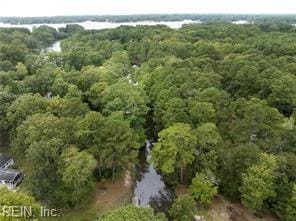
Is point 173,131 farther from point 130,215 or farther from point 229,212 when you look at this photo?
point 130,215

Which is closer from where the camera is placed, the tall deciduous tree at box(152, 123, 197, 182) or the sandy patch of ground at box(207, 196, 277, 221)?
the sandy patch of ground at box(207, 196, 277, 221)

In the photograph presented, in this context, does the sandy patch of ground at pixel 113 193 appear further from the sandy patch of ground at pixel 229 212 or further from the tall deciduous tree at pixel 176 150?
the sandy patch of ground at pixel 229 212

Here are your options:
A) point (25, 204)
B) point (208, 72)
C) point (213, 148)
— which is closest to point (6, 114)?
point (25, 204)

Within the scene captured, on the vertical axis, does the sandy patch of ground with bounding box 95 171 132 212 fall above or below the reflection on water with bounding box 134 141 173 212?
above

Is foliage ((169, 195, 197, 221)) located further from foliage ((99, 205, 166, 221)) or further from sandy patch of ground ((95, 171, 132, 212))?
sandy patch of ground ((95, 171, 132, 212))

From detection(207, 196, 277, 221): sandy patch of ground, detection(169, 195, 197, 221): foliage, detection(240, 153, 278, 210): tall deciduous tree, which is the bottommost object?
detection(207, 196, 277, 221): sandy patch of ground

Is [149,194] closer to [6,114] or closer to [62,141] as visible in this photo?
[62,141]

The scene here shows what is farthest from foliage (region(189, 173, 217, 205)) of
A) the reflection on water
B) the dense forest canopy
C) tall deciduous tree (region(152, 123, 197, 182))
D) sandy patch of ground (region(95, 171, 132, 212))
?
sandy patch of ground (region(95, 171, 132, 212))

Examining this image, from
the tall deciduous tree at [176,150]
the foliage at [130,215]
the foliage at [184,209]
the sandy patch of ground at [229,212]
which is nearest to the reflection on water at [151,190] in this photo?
the tall deciduous tree at [176,150]
